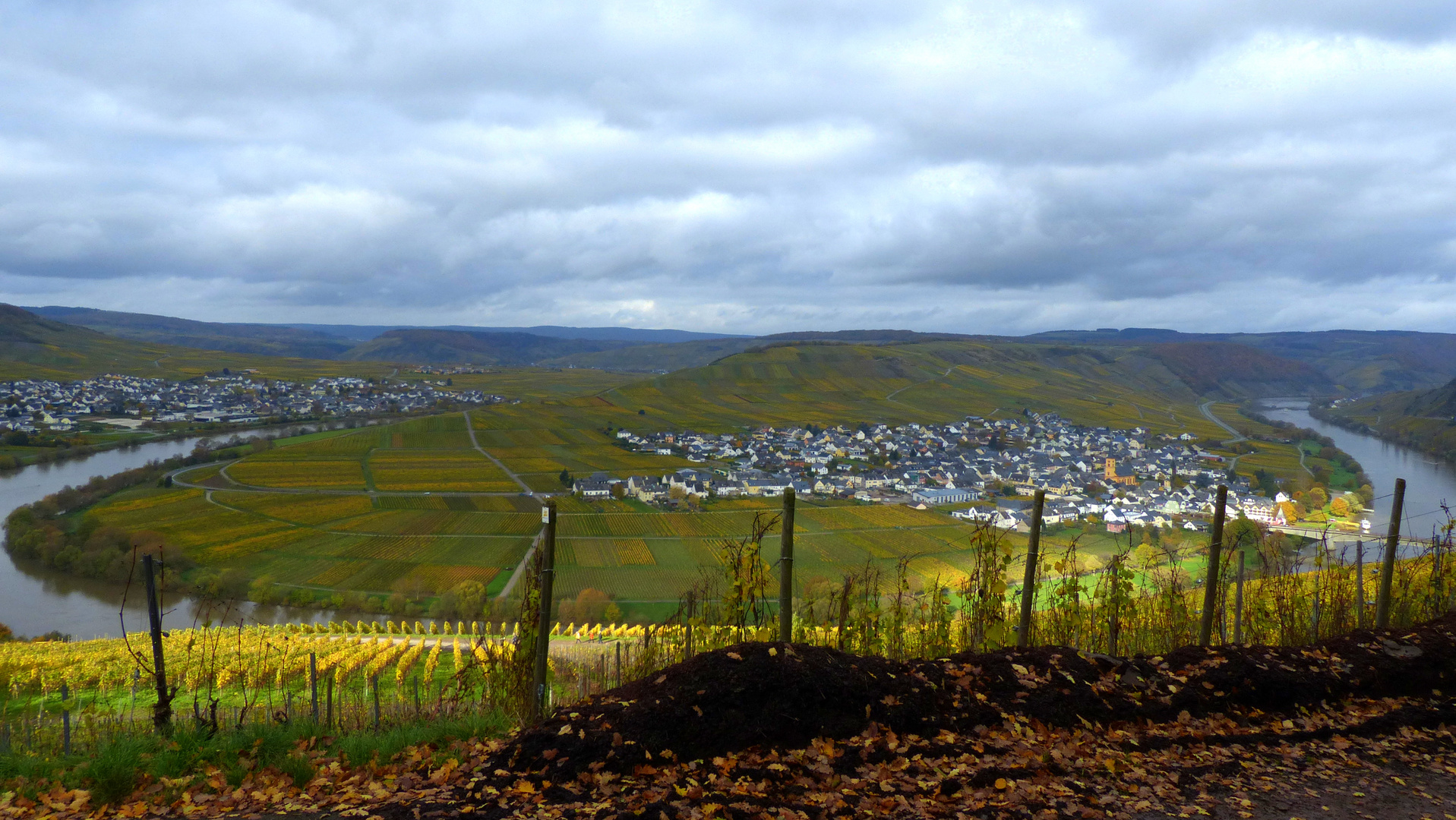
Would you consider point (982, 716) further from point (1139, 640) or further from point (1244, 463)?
point (1244, 463)

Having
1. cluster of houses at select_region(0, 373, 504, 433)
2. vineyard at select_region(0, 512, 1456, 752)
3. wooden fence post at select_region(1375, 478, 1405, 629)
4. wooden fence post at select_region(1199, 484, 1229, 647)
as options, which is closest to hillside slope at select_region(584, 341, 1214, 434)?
cluster of houses at select_region(0, 373, 504, 433)

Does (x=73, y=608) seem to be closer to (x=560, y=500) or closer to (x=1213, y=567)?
(x=560, y=500)

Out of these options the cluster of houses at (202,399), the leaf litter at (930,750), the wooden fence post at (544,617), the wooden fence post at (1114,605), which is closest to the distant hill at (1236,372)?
the cluster of houses at (202,399)

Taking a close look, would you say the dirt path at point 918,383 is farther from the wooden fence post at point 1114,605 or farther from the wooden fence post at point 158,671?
the wooden fence post at point 158,671

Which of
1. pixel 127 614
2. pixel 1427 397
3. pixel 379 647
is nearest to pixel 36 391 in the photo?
pixel 127 614

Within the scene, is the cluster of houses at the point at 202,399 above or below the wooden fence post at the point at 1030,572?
below
